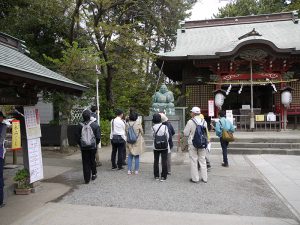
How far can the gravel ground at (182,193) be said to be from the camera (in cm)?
610

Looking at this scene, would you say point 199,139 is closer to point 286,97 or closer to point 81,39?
point 81,39

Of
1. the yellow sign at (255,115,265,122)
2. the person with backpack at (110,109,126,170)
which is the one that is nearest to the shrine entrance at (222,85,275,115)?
the yellow sign at (255,115,265,122)

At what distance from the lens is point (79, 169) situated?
9984 mm

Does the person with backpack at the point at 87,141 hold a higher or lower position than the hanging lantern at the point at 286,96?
lower

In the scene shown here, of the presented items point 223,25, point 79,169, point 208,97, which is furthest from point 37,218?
point 223,25

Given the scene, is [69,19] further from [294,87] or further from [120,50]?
[294,87]

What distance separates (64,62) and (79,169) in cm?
434

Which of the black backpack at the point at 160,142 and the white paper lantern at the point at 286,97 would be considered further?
the white paper lantern at the point at 286,97

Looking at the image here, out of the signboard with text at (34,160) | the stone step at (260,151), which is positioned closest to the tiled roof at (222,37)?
the stone step at (260,151)

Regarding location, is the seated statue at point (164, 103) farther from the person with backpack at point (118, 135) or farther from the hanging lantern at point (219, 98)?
the person with backpack at point (118, 135)

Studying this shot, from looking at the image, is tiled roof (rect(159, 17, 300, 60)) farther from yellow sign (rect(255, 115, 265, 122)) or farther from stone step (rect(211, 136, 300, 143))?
stone step (rect(211, 136, 300, 143))

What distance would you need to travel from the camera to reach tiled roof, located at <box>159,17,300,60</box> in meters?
19.6

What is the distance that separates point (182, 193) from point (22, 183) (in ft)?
11.1

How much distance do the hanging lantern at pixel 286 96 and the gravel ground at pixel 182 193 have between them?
9593 millimetres
